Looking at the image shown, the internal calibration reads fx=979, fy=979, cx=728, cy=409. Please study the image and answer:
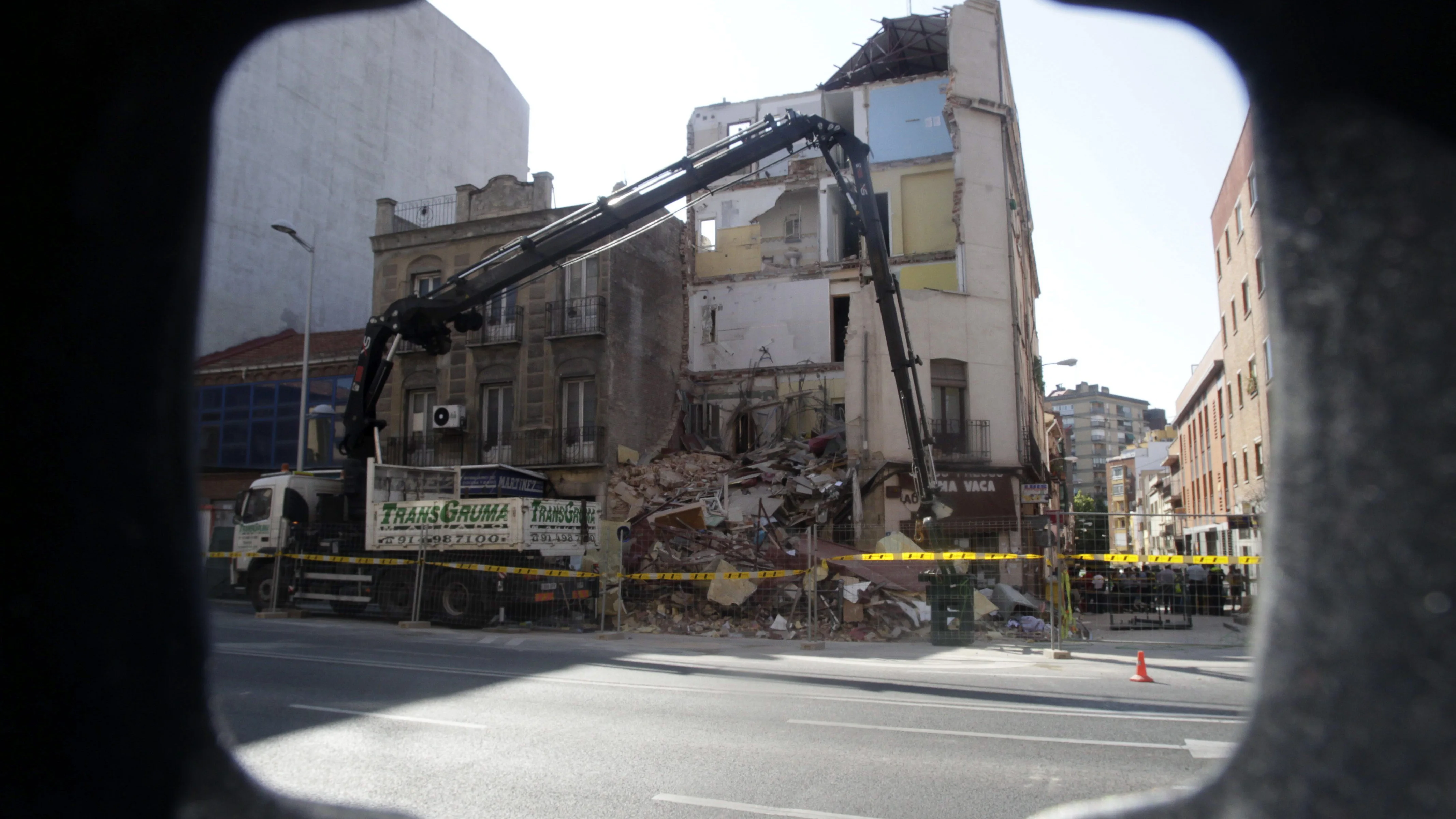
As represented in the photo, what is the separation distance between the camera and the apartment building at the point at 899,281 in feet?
85.8

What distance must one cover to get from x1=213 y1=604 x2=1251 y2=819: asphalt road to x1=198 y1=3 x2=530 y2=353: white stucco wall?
71.5 feet

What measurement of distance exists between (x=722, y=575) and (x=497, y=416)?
1439cm

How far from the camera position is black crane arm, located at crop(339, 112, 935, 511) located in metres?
17.3

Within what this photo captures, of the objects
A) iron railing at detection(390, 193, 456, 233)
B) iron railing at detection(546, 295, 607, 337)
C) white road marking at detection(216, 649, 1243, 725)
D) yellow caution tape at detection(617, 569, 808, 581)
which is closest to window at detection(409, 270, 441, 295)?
iron railing at detection(390, 193, 456, 233)

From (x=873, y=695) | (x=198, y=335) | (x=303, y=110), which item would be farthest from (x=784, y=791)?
(x=303, y=110)

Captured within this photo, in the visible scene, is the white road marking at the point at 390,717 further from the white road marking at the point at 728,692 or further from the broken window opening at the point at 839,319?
the broken window opening at the point at 839,319

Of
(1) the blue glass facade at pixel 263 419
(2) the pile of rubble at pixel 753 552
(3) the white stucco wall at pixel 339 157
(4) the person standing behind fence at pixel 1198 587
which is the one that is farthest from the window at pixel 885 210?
(4) the person standing behind fence at pixel 1198 587

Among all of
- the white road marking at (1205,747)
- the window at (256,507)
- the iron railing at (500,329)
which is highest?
the iron railing at (500,329)

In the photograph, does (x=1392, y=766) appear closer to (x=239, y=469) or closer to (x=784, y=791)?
(x=784, y=791)

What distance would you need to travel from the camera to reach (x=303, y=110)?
33344 millimetres

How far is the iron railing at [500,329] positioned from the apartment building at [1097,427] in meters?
106

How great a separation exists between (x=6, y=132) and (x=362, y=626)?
1740 cm

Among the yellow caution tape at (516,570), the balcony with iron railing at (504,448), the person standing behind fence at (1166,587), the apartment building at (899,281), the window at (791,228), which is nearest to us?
the person standing behind fence at (1166,587)

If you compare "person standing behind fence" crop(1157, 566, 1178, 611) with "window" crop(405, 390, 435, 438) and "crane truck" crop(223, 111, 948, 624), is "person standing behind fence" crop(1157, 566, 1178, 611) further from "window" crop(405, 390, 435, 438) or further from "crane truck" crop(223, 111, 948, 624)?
"window" crop(405, 390, 435, 438)
